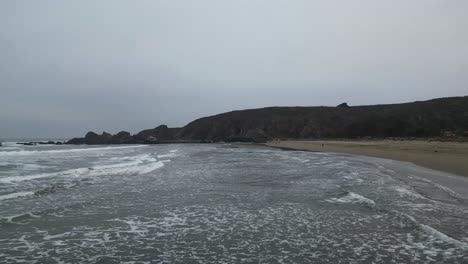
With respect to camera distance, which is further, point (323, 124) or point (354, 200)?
point (323, 124)

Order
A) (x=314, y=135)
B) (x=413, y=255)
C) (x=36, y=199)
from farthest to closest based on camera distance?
(x=314, y=135), (x=36, y=199), (x=413, y=255)

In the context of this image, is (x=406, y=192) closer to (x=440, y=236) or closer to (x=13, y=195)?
(x=440, y=236)

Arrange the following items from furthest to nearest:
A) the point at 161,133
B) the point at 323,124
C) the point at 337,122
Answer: the point at 161,133 → the point at 323,124 → the point at 337,122

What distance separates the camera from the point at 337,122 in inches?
3410

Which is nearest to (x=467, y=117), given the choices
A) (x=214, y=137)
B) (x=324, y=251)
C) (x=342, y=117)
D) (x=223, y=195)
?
(x=342, y=117)

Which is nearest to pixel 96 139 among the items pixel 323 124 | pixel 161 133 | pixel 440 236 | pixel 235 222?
pixel 161 133

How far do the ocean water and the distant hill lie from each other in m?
45.0

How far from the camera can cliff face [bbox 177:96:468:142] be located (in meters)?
63.2

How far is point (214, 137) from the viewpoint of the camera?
3878 inches

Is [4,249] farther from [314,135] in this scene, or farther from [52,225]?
[314,135]

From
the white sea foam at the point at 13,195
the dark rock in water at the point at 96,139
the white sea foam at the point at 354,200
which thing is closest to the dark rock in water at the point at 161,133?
the dark rock in water at the point at 96,139

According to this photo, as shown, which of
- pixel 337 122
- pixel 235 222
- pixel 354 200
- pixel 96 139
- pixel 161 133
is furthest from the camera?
pixel 161 133

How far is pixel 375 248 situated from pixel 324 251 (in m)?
0.92

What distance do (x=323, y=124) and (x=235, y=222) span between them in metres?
81.5
